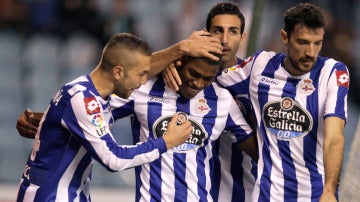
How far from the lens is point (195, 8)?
38.0 feet

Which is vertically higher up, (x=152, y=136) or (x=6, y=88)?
(x=152, y=136)

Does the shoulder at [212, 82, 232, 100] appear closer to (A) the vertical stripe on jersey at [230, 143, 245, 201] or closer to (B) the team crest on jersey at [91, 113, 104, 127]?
(A) the vertical stripe on jersey at [230, 143, 245, 201]

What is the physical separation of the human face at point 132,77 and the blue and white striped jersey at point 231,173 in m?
0.97

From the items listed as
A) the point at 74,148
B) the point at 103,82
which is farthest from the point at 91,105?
the point at 74,148

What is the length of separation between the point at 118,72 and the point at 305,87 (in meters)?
1.12

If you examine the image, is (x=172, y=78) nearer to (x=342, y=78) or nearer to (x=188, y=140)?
(x=188, y=140)

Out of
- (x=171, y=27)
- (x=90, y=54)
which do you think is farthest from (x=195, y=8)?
(x=90, y=54)

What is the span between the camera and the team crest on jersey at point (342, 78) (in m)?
5.97

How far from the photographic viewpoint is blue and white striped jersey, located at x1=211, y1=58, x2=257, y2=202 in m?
6.52

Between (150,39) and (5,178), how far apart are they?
2.31 meters

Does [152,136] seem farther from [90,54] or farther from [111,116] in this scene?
[90,54]

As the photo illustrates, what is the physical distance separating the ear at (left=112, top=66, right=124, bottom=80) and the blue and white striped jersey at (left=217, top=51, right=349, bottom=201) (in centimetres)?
97

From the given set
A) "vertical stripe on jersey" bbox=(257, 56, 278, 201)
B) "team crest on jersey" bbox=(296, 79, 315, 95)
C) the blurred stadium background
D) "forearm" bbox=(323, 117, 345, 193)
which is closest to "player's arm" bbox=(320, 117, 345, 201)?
"forearm" bbox=(323, 117, 345, 193)

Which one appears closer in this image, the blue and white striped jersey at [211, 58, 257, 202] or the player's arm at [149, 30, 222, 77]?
the player's arm at [149, 30, 222, 77]
